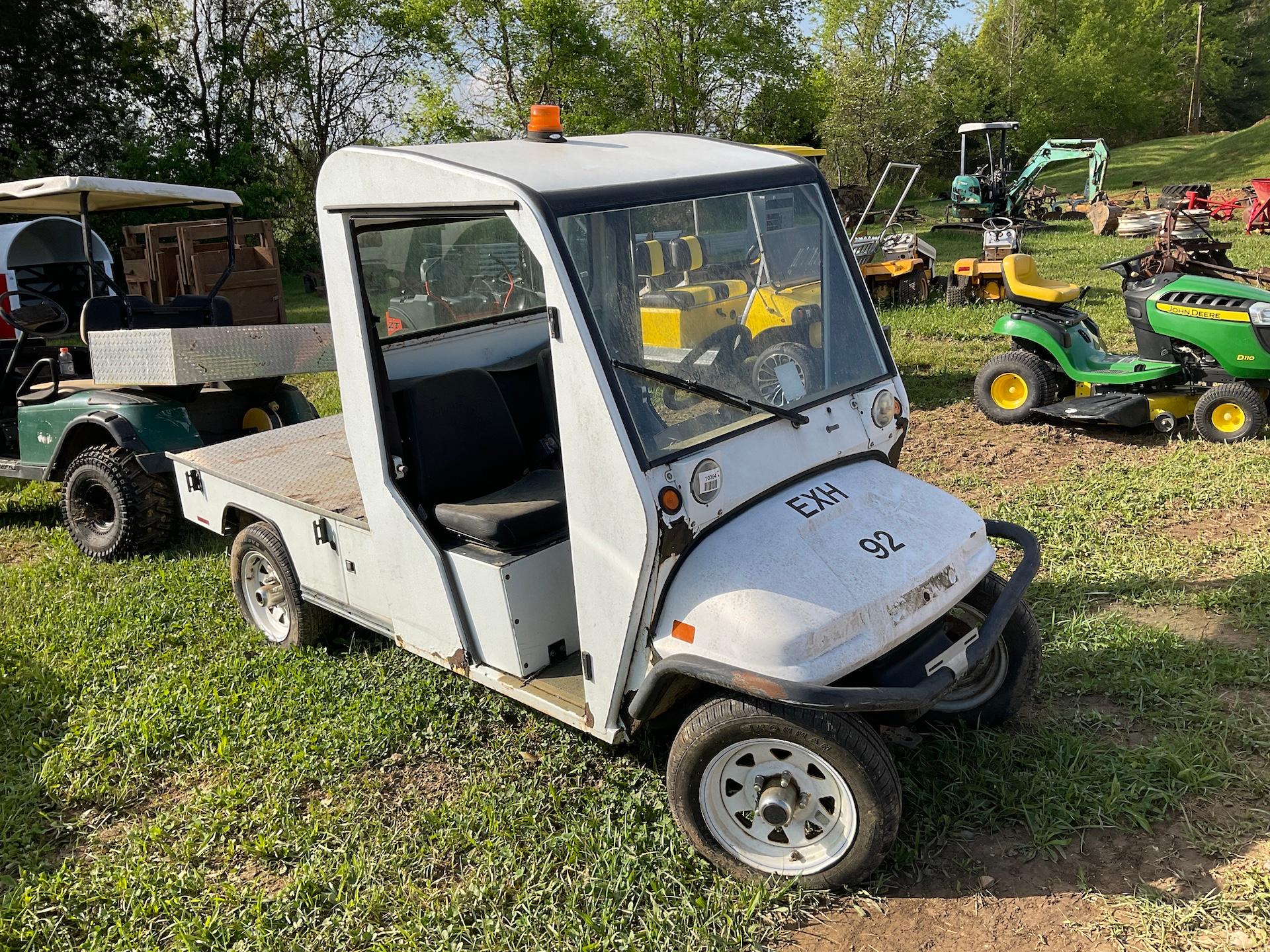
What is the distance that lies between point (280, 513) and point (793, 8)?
1360 inches

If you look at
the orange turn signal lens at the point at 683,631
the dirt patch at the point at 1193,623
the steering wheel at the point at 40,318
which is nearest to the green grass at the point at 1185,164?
the dirt patch at the point at 1193,623

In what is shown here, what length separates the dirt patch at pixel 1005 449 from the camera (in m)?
6.29

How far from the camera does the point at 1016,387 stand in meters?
7.43

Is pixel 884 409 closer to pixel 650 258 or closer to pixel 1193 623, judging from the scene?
pixel 650 258

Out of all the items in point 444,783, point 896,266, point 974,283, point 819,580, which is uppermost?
point 896,266

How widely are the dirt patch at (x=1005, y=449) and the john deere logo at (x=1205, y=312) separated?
91 centimetres

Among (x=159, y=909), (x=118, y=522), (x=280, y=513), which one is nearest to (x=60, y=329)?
(x=118, y=522)

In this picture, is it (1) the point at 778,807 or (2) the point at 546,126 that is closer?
(1) the point at 778,807

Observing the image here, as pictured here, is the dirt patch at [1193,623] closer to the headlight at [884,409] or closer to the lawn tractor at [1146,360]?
the headlight at [884,409]

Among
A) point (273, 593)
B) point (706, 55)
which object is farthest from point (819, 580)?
point (706, 55)

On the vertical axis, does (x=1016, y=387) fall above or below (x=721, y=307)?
below

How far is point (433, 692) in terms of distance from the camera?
402 cm

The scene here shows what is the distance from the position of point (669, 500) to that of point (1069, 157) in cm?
2126

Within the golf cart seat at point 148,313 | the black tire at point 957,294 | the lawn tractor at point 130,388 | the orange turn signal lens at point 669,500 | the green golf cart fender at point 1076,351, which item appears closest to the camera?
the orange turn signal lens at point 669,500
